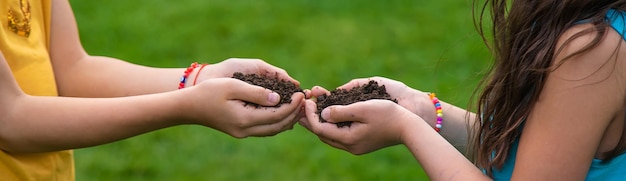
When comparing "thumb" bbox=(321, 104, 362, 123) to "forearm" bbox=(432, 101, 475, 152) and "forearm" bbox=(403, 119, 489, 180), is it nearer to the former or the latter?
"forearm" bbox=(403, 119, 489, 180)

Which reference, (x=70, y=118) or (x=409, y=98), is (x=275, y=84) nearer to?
(x=409, y=98)

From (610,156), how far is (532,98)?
0.27 metres

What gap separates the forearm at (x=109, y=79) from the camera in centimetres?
362

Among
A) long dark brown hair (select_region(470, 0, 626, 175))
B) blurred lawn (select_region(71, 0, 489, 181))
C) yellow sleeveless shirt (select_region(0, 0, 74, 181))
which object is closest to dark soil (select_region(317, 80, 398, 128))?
long dark brown hair (select_region(470, 0, 626, 175))

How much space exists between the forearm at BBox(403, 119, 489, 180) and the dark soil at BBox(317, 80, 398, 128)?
30cm

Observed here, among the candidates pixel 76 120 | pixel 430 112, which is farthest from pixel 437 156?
pixel 76 120

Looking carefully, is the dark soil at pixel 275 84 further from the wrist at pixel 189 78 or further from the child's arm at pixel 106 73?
the wrist at pixel 189 78

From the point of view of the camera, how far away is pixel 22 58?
3.10 m

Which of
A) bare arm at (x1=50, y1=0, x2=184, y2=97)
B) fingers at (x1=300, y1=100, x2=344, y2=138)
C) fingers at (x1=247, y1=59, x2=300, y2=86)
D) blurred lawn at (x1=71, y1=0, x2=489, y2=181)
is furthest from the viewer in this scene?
blurred lawn at (x1=71, y1=0, x2=489, y2=181)

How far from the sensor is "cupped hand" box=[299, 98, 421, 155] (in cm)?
326

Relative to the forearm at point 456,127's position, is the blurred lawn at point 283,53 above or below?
below

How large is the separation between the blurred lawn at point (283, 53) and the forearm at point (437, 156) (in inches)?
109

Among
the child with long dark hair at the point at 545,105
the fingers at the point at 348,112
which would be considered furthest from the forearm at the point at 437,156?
the fingers at the point at 348,112

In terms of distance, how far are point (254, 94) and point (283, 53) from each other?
14.7 feet
